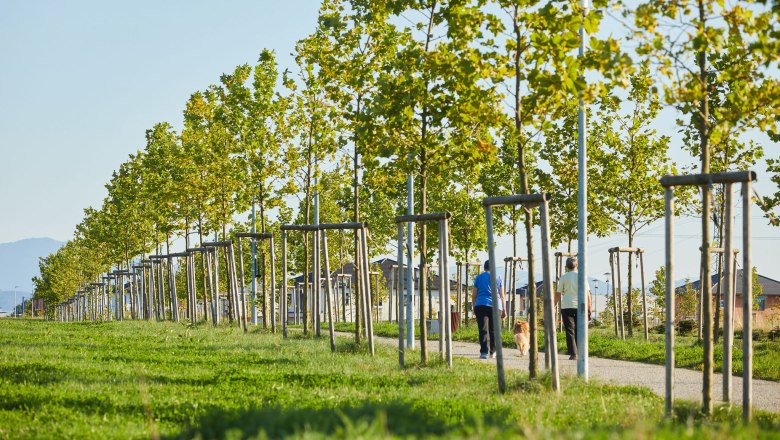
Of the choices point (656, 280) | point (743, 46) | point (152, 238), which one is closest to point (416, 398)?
point (743, 46)

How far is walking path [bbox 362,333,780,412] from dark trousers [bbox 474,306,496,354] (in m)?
0.42

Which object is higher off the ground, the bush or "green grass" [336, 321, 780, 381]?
"green grass" [336, 321, 780, 381]

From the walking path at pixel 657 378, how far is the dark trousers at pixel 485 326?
0.42 metres

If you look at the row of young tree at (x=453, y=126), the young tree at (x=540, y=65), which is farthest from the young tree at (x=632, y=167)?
the young tree at (x=540, y=65)

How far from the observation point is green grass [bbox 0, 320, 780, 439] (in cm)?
647

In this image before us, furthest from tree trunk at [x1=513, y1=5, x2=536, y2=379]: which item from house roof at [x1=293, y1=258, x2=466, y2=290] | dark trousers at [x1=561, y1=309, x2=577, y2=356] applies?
house roof at [x1=293, y1=258, x2=466, y2=290]

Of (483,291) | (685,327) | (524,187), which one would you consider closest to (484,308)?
(483,291)

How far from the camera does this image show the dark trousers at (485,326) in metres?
19.4

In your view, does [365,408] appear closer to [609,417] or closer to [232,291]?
[609,417]

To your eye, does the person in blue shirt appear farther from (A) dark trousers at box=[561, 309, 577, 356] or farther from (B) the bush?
(B) the bush

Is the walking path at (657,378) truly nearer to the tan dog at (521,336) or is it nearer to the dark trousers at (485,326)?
the tan dog at (521,336)

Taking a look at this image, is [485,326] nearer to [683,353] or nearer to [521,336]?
[521,336]

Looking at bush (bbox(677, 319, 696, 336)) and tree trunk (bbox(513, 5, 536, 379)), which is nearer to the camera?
tree trunk (bbox(513, 5, 536, 379))

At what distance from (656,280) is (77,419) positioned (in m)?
48.1
